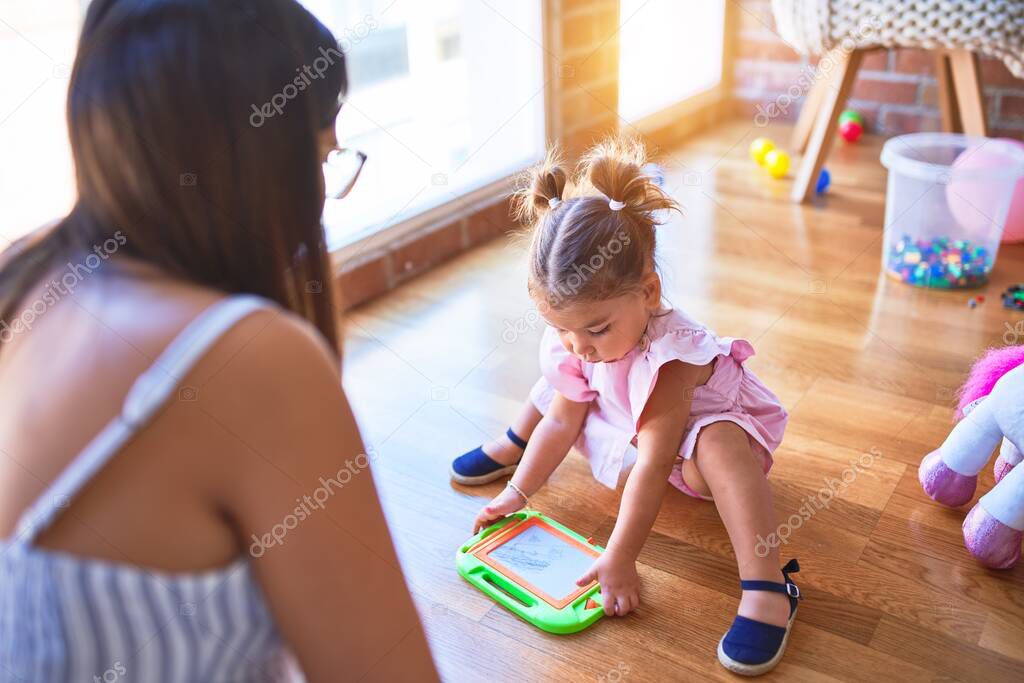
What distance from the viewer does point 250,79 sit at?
0.54 meters

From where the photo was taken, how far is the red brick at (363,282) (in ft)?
6.14

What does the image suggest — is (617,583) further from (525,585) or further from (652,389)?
(652,389)

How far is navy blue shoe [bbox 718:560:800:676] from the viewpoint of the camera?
1023 mm

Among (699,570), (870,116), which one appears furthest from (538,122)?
(699,570)

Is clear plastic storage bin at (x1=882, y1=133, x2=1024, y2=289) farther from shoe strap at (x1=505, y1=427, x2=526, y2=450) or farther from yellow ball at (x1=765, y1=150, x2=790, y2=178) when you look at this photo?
shoe strap at (x1=505, y1=427, x2=526, y2=450)

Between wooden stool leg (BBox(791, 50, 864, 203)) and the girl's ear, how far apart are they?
4.62 ft

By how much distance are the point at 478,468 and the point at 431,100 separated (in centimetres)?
105

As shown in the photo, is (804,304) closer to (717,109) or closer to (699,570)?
(699,570)

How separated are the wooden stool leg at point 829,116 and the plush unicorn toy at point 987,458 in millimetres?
1116

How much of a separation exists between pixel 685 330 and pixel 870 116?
2.15 meters

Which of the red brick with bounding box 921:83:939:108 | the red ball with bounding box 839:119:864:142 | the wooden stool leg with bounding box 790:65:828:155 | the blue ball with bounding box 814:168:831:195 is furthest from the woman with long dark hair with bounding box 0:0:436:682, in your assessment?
the red brick with bounding box 921:83:939:108

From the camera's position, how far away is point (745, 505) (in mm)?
1108

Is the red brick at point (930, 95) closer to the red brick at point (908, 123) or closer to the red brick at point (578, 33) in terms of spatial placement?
the red brick at point (908, 123)

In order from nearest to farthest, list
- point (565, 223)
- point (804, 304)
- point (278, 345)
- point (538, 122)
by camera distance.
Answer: point (278, 345) → point (565, 223) → point (804, 304) → point (538, 122)
